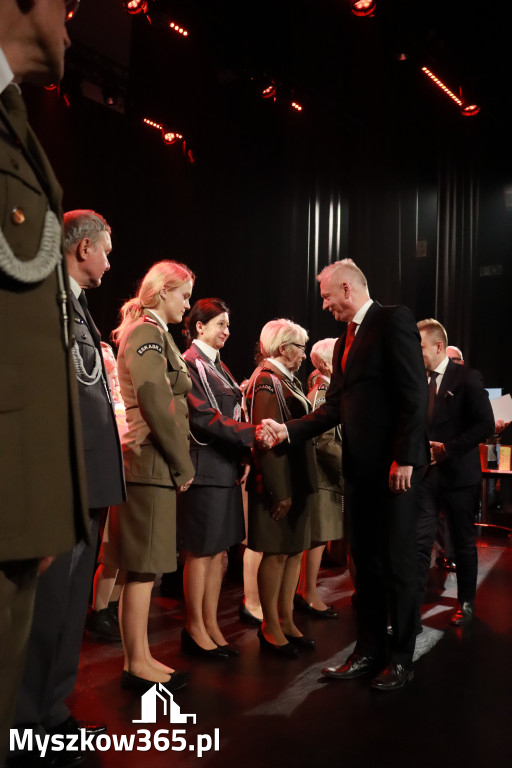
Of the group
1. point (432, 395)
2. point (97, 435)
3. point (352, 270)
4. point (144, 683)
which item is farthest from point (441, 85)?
point (144, 683)

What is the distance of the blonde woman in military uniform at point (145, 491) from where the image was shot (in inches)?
87.7

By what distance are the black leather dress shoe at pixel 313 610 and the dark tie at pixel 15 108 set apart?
2.96 meters

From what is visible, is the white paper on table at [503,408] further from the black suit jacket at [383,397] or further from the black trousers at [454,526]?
the black suit jacket at [383,397]

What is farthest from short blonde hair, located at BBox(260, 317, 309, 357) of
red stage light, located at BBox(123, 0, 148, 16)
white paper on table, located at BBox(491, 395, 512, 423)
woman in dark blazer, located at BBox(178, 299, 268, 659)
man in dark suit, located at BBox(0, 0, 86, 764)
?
white paper on table, located at BBox(491, 395, 512, 423)

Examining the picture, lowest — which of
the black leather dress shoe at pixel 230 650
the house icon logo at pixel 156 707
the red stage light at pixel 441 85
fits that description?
the black leather dress shoe at pixel 230 650

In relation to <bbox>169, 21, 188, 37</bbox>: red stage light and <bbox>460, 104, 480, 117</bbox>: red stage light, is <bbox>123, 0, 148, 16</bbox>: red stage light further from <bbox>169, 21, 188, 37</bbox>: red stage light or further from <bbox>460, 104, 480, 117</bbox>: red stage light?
<bbox>460, 104, 480, 117</bbox>: red stage light

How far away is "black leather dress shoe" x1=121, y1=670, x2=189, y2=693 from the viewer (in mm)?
2219

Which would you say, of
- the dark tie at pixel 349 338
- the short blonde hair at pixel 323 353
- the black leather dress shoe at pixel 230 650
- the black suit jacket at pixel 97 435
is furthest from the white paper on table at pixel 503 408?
the black suit jacket at pixel 97 435

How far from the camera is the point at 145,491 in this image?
7.44ft

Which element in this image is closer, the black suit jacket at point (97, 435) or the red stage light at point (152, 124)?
the black suit jacket at point (97, 435)

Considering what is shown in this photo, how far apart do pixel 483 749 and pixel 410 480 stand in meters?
0.92

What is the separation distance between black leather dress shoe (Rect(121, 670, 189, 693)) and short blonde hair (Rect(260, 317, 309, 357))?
154cm

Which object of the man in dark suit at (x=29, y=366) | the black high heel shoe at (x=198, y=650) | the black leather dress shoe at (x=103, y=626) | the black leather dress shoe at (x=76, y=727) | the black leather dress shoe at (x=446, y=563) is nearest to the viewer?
the man in dark suit at (x=29, y=366)

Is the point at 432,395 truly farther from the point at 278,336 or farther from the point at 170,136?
the point at 170,136
